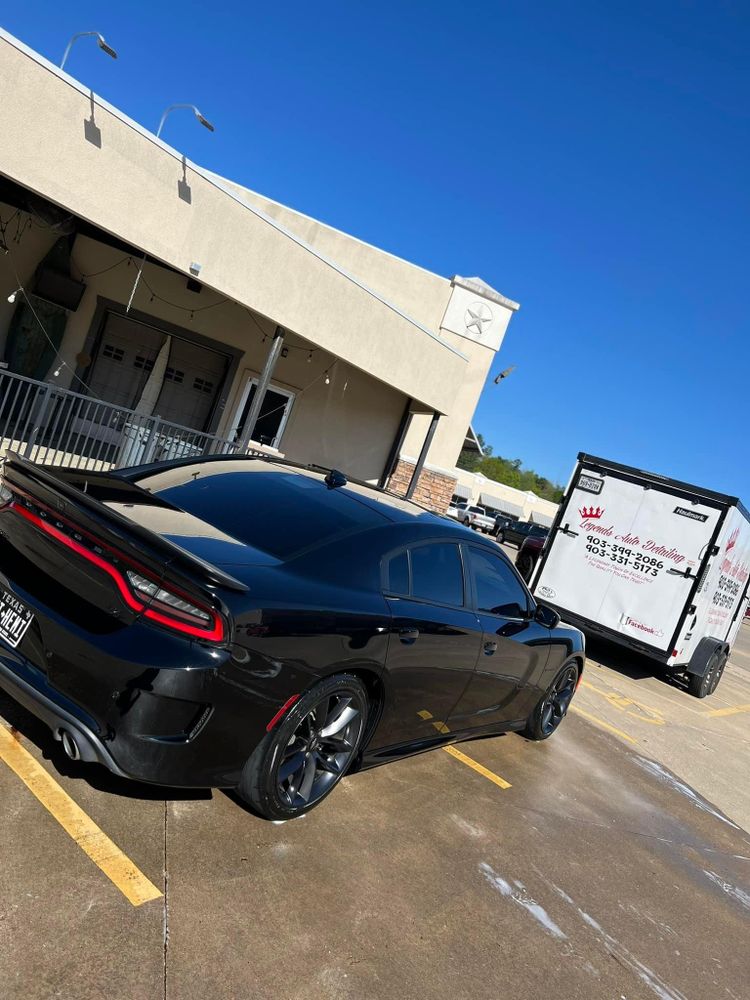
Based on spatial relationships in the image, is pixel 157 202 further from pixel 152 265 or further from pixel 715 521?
pixel 715 521

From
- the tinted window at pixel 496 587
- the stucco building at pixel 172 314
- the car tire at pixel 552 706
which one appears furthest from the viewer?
the stucco building at pixel 172 314

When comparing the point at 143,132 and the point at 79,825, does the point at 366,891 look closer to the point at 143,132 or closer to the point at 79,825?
the point at 79,825

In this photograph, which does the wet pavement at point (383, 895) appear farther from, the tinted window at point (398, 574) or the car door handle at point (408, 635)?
the tinted window at point (398, 574)

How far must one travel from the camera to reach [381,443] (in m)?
15.9

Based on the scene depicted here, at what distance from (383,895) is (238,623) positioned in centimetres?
137

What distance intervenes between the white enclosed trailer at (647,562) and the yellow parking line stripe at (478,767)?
5.50 meters

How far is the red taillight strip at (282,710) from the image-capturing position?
120 inches

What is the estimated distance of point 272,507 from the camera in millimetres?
3826

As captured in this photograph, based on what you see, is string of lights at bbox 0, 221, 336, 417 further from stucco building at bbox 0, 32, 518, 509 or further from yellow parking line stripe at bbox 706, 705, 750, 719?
yellow parking line stripe at bbox 706, 705, 750, 719

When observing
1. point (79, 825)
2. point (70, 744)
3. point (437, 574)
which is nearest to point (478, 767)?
point (437, 574)

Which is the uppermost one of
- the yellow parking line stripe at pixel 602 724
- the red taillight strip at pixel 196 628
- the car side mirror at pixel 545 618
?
the car side mirror at pixel 545 618

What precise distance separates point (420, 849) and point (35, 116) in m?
8.02

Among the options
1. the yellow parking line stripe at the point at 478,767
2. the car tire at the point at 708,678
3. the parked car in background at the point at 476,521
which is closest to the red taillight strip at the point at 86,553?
the yellow parking line stripe at the point at 478,767

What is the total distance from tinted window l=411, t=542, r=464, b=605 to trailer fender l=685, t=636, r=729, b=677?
739 cm
